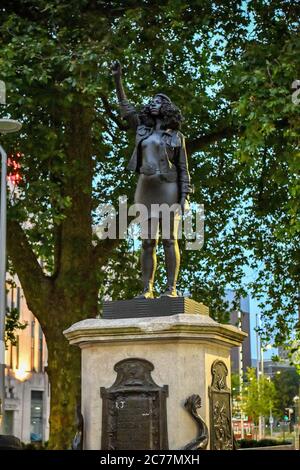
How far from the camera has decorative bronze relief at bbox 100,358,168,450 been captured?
1030cm

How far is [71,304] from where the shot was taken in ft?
62.5

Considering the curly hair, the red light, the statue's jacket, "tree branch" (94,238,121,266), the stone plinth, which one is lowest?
the stone plinth

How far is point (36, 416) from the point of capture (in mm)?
50250

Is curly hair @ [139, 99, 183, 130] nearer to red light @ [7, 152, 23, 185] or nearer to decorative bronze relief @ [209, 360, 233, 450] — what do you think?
decorative bronze relief @ [209, 360, 233, 450]

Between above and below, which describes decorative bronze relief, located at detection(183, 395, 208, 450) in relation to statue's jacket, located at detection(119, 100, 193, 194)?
below

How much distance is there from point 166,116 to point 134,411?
3.82 metres

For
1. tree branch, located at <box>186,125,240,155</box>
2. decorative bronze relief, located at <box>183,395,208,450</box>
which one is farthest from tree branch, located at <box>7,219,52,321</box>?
decorative bronze relief, located at <box>183,395,208,450</box>

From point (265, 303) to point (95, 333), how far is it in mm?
14059

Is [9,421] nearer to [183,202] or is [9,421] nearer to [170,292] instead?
[170,292]

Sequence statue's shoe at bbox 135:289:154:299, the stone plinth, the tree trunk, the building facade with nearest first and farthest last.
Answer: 1. the stone plinth
2. statue's shoe at bbox 135:289:154:299
3. the tree trunk
4. the building facade

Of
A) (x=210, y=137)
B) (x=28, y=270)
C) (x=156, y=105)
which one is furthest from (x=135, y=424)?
(x=210, y=137)

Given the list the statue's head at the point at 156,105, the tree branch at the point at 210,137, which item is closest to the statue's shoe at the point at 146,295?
the statue's head at the point at 156,105

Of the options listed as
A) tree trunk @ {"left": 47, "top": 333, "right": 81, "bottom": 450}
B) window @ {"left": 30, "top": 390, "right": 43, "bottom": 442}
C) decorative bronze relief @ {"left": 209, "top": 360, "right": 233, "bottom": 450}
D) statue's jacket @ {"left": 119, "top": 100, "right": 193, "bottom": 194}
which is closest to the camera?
decorative bronze relief @ {"left": 209, "top": 360, "right": 233, "bottom": 450}
